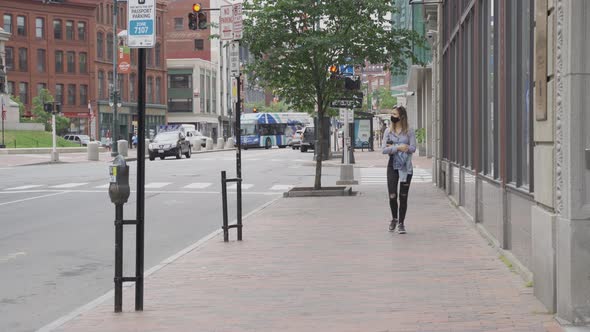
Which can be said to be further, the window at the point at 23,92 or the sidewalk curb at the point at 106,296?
the window at the point at 23,92

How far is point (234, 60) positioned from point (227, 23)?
0.58m

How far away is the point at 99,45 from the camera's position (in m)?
96.2

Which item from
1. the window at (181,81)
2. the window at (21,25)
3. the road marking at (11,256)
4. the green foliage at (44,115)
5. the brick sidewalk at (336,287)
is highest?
the window at (21,25)

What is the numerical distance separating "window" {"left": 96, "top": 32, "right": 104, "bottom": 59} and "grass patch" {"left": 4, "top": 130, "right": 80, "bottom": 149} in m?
26.0

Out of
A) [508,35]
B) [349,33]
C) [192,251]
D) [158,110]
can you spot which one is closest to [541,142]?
[508,35]

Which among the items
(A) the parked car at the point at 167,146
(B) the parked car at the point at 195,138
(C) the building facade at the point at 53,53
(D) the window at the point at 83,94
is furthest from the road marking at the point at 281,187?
(D) the window at the point at 83,94

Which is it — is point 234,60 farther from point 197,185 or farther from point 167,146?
point 167,146

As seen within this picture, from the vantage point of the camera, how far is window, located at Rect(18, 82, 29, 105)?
88.8 meters

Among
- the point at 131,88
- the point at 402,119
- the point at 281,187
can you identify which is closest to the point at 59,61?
the point at 131,88

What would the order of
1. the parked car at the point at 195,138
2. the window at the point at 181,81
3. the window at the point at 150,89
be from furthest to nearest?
1. the window at the point at 181,81
2. the window at the point at 150,89
3. the parked car at the point at 195,138

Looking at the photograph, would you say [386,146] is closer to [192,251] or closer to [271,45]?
[192,251]

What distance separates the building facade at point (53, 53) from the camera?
288ft

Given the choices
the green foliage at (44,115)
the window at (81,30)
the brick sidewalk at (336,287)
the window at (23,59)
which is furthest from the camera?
the window at (81,30)

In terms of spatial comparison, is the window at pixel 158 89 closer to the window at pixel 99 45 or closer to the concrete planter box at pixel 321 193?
the window at pixel 99 45
